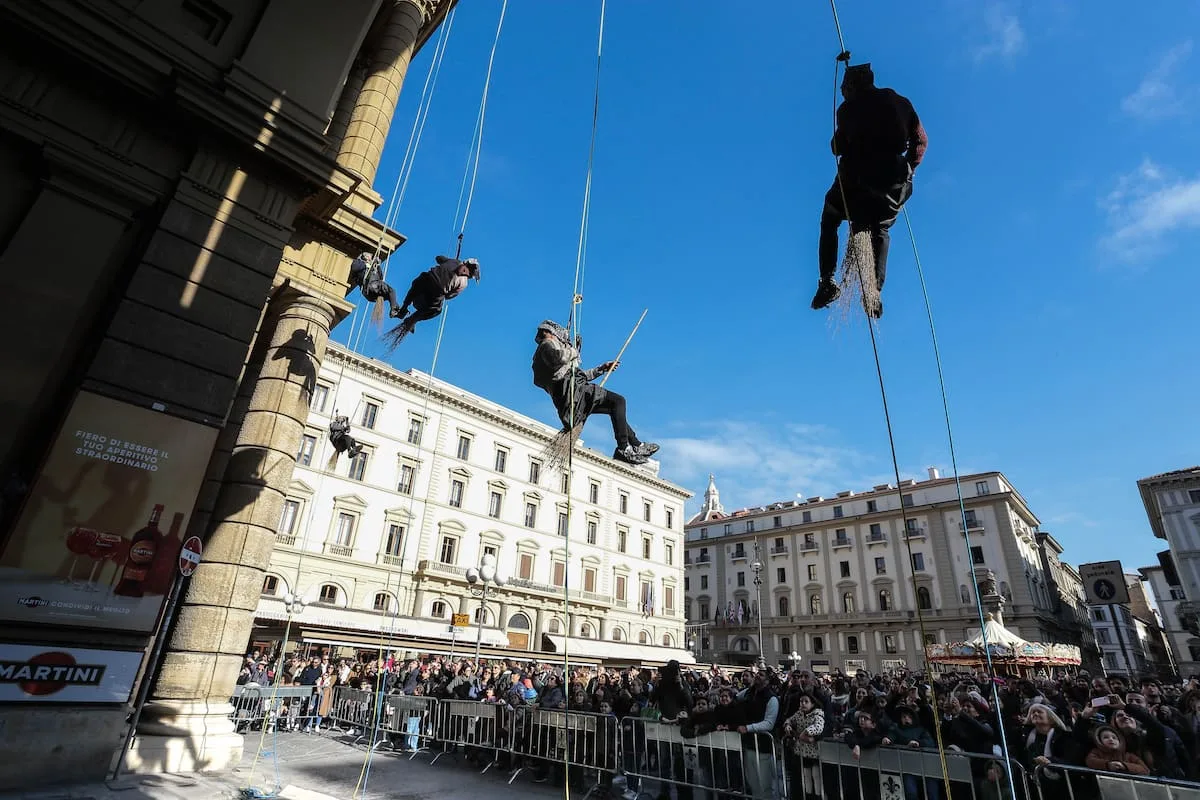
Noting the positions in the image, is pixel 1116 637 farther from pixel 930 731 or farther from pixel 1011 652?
pixel 930 731

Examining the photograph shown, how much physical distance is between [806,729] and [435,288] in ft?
21.5

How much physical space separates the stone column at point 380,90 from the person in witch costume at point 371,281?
1576mm

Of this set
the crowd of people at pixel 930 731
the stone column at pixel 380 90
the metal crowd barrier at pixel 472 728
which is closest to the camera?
the crowd of people at pixel 930 731

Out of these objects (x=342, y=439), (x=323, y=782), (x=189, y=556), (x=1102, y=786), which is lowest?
(x=323, y=782)

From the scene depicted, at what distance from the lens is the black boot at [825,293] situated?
4387 millimetres

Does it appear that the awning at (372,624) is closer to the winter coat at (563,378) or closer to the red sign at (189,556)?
the red sign at (189,556)

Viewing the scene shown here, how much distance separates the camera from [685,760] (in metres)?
6.64

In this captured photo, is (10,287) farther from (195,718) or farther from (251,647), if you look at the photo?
(251,647)

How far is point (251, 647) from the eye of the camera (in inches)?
840

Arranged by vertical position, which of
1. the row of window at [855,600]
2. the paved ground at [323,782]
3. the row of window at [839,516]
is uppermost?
the row of window at [839,516]

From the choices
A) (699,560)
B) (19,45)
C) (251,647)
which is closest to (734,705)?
(19,45)

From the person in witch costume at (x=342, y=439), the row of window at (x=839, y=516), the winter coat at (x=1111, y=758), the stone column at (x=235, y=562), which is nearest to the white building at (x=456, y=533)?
the person in witch costume at (x=342, y=439)

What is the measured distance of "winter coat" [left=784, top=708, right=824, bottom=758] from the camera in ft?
19.2

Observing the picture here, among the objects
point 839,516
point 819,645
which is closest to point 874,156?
point 819,645
